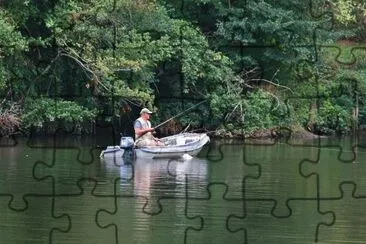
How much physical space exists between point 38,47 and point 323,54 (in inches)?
423

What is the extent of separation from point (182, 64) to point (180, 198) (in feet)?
51.2

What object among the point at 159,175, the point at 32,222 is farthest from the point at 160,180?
the point at 32,222

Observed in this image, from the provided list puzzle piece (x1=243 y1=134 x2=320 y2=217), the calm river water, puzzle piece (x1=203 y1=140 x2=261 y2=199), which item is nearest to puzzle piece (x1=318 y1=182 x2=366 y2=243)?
the calm river water

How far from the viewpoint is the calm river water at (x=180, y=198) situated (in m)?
11.9

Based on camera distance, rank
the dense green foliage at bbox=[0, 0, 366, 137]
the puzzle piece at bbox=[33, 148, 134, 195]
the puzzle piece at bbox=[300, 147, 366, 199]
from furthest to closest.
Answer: the dense green foliage at bbox=[0, 0, 366, 137] → the puzzle piece at bbox=[300, 147, 366, 199] → the puzzle piece at bbox=[33, 148, 134, 195]

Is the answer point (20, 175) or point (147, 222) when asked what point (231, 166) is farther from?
point (147, 222)

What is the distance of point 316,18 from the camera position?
34000mm

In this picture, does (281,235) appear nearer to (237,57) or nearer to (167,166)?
(167,166)

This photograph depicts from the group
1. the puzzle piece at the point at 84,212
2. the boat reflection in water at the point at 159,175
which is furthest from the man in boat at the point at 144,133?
the puzzle piece at the point at 84,212

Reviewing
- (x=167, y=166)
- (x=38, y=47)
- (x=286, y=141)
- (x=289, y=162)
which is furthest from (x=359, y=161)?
(x=38, y=47)

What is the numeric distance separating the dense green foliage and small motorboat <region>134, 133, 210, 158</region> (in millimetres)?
4545

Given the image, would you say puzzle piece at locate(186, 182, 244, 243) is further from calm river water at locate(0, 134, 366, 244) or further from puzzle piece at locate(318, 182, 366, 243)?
puzzle piece at locate(318, 182, 366, 243)

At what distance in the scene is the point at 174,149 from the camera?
2317 centimetres
